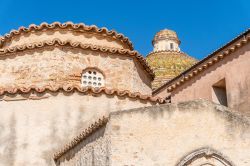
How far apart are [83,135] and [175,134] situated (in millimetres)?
2391

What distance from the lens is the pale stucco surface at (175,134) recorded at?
8.69 m

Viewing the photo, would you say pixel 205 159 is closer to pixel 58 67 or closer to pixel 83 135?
pixel 83 135

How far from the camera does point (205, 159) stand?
353 inches

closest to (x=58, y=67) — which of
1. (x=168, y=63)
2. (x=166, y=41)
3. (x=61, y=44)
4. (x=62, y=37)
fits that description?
(x=61, y=44)

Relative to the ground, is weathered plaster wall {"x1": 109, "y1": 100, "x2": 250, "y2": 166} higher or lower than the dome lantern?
lower

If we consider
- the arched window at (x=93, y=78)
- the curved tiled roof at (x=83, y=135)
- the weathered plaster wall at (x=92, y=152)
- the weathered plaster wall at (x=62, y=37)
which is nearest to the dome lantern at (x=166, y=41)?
the weathered plaster wall at (x=62, y=37)

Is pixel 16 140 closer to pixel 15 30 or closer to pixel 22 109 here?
pixel 22 109

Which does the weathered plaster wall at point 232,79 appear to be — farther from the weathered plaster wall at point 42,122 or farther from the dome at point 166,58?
the dome at point 166,58

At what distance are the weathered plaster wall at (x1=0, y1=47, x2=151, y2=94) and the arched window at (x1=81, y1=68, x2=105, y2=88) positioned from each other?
0.16m

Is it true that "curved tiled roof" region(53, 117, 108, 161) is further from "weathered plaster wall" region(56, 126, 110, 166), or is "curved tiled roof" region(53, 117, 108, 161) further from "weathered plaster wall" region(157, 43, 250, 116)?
"weathered plaster wall" region(157, 43, 250, 116)

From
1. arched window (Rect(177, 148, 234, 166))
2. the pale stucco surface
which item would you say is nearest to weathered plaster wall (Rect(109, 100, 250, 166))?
the pale stucco surface

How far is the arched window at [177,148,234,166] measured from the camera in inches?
347

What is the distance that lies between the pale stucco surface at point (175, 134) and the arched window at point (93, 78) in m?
5.14

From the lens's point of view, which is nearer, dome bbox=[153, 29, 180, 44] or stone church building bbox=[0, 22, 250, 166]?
stone church building bbox=[0, 22, 250, 166]
